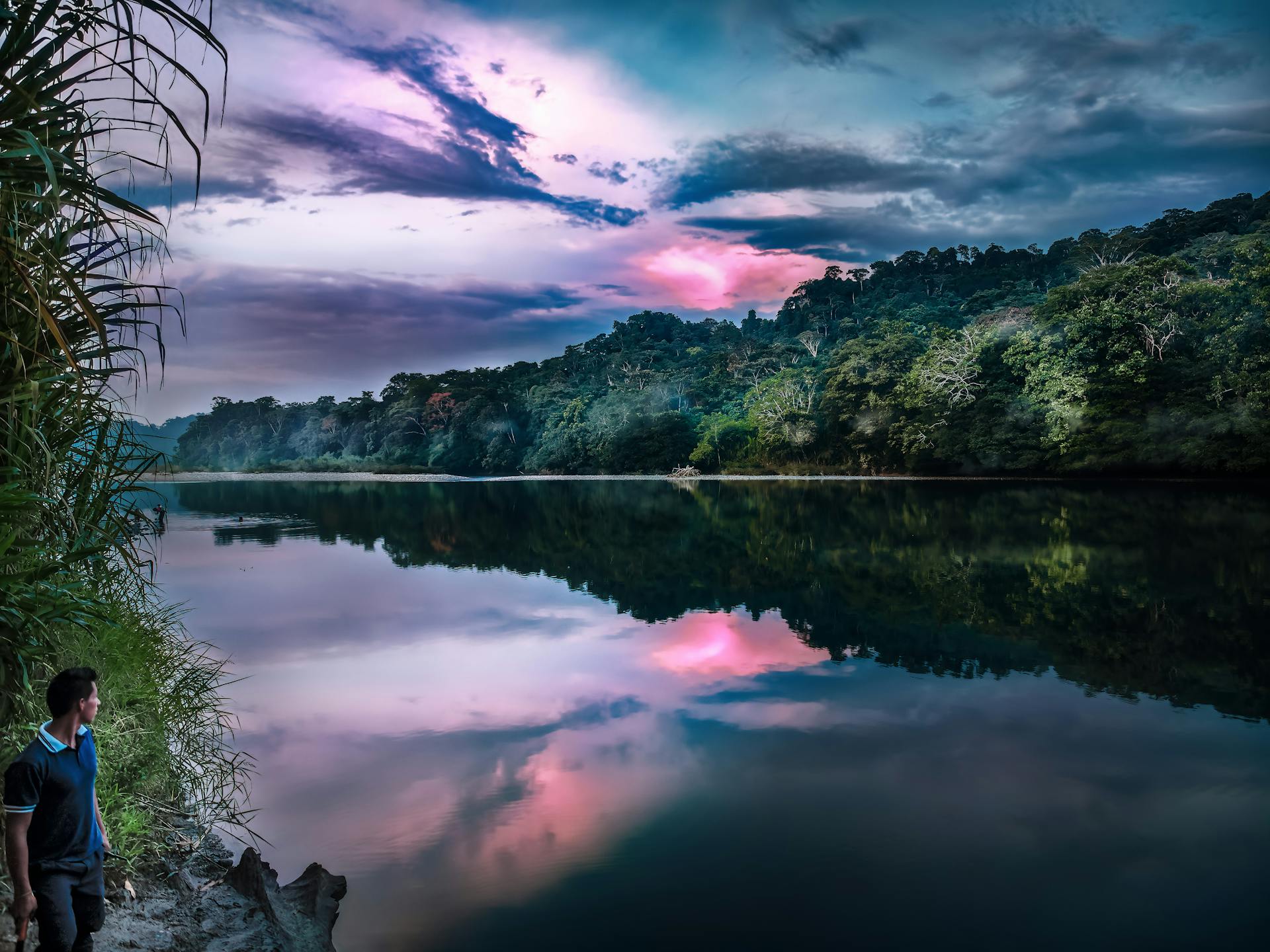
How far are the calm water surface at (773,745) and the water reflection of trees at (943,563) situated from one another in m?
0.08

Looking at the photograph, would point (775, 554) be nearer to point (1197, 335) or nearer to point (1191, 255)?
point (1197, 335)

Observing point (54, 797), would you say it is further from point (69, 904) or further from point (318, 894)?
point (318, 894)

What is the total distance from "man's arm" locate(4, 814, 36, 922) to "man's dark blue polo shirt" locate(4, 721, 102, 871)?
0.03 metres

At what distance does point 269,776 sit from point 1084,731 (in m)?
5.35

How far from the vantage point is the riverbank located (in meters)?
2.83

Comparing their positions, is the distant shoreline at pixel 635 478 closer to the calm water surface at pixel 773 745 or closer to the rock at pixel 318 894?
the calm water surface at pixel 773 745

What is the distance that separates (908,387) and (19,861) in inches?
1326

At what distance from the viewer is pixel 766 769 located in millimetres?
4984

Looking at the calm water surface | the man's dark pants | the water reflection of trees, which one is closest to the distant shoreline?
the water reflection of trees

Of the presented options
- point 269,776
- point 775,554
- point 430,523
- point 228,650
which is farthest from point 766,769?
point 430,523

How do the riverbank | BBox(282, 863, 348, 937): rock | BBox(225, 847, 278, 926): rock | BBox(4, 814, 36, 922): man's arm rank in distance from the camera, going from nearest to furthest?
BBox(4, 814, 36, 922): man's arm → the riverbank → BBox(225, 847, 278, 926): rock → BBox(282, 863, 348, 937): rock

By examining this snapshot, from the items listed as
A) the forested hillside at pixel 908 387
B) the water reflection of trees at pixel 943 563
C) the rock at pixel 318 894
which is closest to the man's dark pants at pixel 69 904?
the rock at pixel 318 894

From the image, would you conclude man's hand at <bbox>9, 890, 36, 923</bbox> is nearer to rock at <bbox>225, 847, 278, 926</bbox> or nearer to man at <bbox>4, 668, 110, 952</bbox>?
man at <bbox>4, 668, 110, 952</bbox>

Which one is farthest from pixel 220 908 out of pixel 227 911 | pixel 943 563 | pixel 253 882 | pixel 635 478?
pixel 635 478
